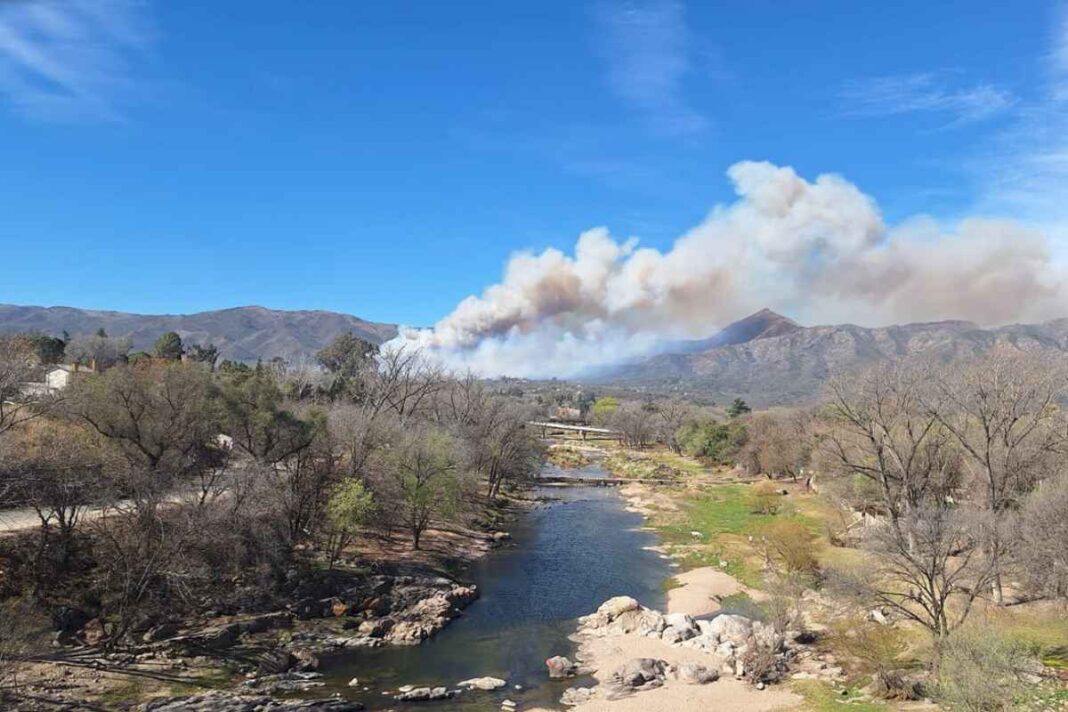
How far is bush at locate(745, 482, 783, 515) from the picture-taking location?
68444mm

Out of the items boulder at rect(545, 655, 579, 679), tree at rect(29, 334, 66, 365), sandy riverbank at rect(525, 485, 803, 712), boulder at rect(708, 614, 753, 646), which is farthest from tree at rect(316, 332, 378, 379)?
boulder at rect(545, 655, 579, 679)

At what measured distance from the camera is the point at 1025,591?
108 ft

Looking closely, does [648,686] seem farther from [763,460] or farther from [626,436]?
[626,436]

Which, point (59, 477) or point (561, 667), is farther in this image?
point (59, 477)

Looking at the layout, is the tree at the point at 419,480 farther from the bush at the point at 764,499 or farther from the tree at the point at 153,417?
the bush at the point at 764,499

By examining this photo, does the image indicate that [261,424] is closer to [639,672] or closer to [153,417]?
[153,417]

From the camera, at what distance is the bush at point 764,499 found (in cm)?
6844

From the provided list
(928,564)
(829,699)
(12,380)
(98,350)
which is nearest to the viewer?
(829,699)

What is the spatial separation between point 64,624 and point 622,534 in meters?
43.2

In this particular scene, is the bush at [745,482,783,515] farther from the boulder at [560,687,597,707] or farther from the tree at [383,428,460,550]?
the boulder at [560,687,597,707]

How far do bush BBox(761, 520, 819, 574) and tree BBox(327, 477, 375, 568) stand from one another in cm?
2652

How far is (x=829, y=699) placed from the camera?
2559cm

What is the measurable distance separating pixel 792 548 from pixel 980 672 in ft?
76.7

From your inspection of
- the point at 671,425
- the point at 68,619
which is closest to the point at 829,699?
the point at 68,619
